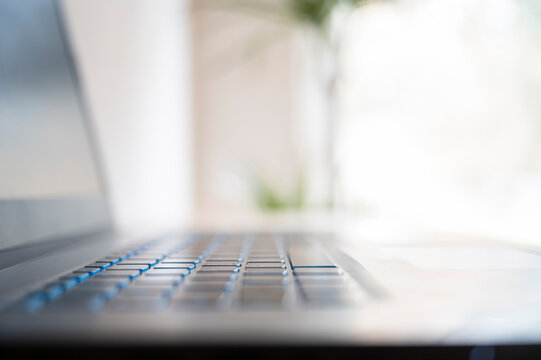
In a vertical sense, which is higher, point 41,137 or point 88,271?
point 41,137

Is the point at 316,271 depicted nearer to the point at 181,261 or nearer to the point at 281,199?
the point at 181,261

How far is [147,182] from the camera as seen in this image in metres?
1.22

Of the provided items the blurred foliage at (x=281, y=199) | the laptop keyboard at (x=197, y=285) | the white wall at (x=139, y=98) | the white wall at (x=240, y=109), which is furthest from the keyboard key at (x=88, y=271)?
the white wall at (x=240, y=109)

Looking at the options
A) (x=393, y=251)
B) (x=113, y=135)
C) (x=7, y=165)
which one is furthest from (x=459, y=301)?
(x=113, y=135)

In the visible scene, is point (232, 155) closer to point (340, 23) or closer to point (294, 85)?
point (294, 85)

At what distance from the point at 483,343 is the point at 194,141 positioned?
1.95m

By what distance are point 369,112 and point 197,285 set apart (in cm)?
202

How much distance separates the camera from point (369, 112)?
7.04ft

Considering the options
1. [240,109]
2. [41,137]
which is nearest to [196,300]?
[41,137]

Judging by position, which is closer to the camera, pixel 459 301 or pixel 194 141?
pixel 459 301

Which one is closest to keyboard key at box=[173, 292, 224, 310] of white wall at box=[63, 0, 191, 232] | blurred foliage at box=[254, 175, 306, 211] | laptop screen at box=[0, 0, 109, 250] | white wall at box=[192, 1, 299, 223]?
laptop screen at box=[0, 0, 109, 250]

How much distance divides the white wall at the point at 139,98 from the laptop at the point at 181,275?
214 millimetres

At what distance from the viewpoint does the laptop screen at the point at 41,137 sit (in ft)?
1.22

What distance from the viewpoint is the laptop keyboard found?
0.68 feet
